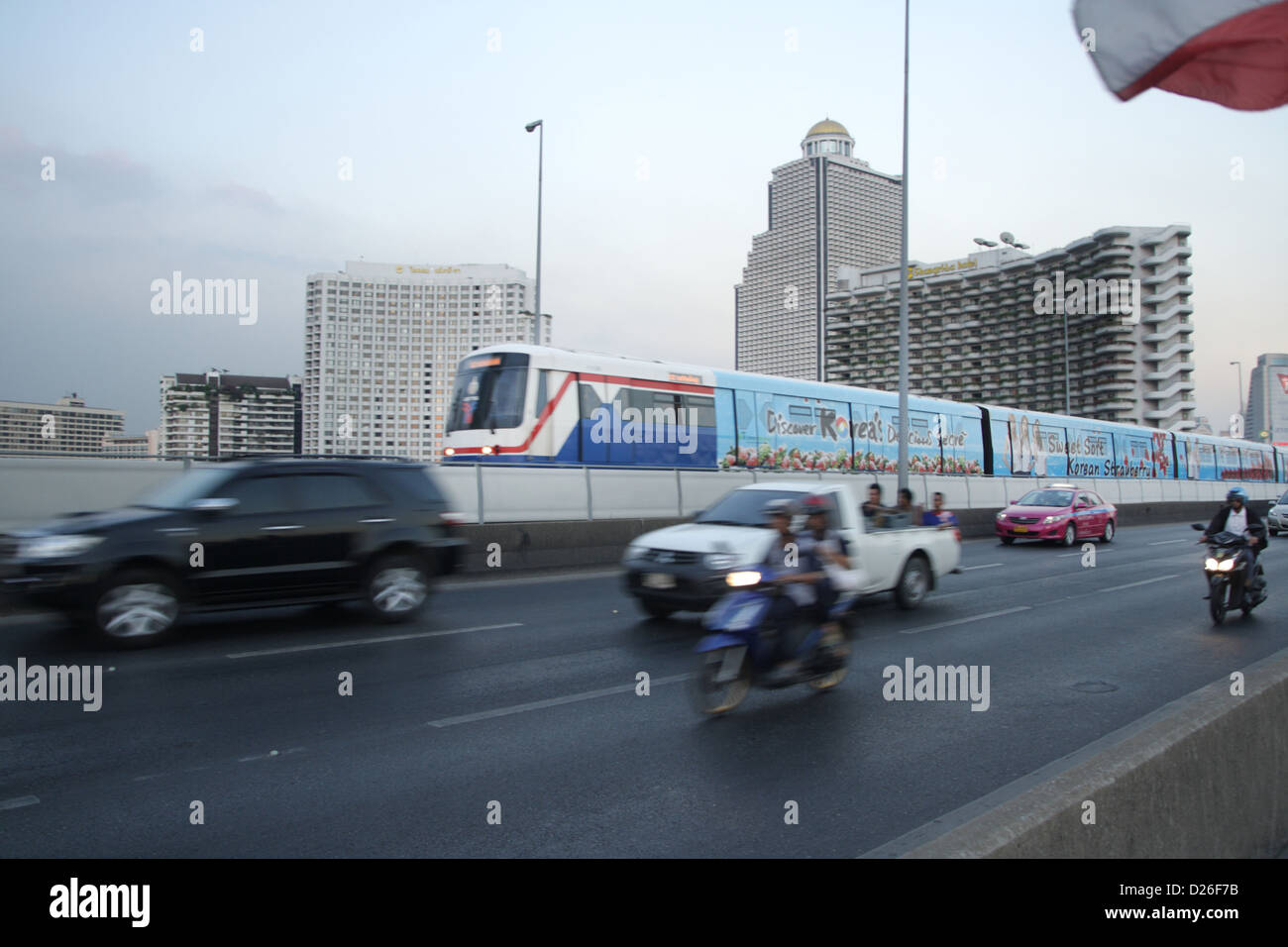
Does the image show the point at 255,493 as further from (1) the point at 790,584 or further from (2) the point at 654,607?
(1) the point at 790,584

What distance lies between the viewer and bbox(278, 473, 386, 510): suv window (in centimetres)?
953

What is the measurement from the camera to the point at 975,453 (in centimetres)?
3133

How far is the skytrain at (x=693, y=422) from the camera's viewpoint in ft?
61.0

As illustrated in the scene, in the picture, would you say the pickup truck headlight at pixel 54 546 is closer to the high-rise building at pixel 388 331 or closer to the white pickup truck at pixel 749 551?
the white pickup truck at pixel 749 551

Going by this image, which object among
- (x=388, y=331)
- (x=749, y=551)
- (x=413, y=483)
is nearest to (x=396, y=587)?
(x=413, y=483)

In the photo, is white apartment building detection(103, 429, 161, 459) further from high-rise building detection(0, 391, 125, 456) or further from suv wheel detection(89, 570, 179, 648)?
suv wheel detection(89, 570, 179, 648)

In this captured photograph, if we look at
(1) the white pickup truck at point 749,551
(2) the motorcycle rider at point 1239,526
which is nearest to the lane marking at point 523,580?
(1) the white pickup truck at point 749,551

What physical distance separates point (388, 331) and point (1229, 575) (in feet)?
272

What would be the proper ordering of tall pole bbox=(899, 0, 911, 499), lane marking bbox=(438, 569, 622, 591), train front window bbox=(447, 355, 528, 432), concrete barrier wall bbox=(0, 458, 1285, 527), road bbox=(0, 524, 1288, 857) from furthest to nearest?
1. tall pole bbox=(899, 0, 911, 499)
2. train front window bbox=(447, 355, 528, 432)
3. lane marking bbox=(438, 569, 622, 591)
4. concrete barrier wall bbox=(0, 458, 1285, 527)
5. road bbox=(0, 524, 1288, 857)

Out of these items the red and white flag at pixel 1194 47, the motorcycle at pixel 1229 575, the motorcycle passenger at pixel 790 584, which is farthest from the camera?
the motorcycle at pixel 1229 575

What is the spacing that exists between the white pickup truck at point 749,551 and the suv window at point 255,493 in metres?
3.69

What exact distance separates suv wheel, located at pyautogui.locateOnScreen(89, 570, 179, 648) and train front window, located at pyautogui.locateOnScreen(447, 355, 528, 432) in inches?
409

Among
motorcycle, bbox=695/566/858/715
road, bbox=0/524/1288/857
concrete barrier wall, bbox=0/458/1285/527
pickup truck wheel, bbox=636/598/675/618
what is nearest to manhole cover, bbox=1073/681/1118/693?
road, bbox=0/524/1288/857

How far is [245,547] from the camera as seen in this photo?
8.95 m
